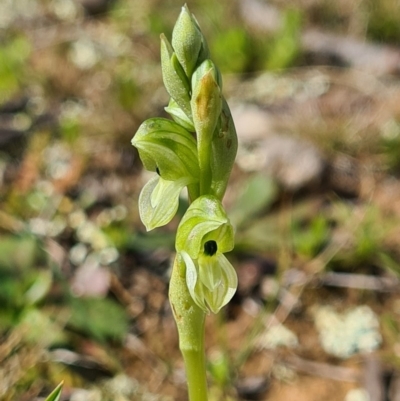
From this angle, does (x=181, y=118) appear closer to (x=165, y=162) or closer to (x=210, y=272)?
(x=165, y=162)

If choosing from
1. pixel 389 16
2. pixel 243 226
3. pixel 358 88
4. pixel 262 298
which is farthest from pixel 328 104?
pixel 262 298

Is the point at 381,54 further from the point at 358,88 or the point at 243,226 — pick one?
the point at 243,226

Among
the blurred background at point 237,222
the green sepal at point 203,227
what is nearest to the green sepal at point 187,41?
the green sepal at point 203,227

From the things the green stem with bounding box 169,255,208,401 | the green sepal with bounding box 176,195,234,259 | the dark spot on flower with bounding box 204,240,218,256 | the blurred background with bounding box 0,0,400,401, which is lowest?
the blurred background with bounding box 0,0,400,401

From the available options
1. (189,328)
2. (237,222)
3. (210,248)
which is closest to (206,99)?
(210,248)

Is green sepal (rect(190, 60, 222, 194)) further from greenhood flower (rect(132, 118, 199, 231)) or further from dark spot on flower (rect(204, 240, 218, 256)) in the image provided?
dark spot on flower (rect(204, 240, 218, 256))

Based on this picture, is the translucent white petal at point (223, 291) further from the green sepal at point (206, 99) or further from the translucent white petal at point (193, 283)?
the green sepal at point (206, 99)

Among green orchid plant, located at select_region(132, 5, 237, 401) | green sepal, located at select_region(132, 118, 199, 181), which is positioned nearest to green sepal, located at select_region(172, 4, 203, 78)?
green orchid plant, located at select_region(132, 5, 237, 401)
